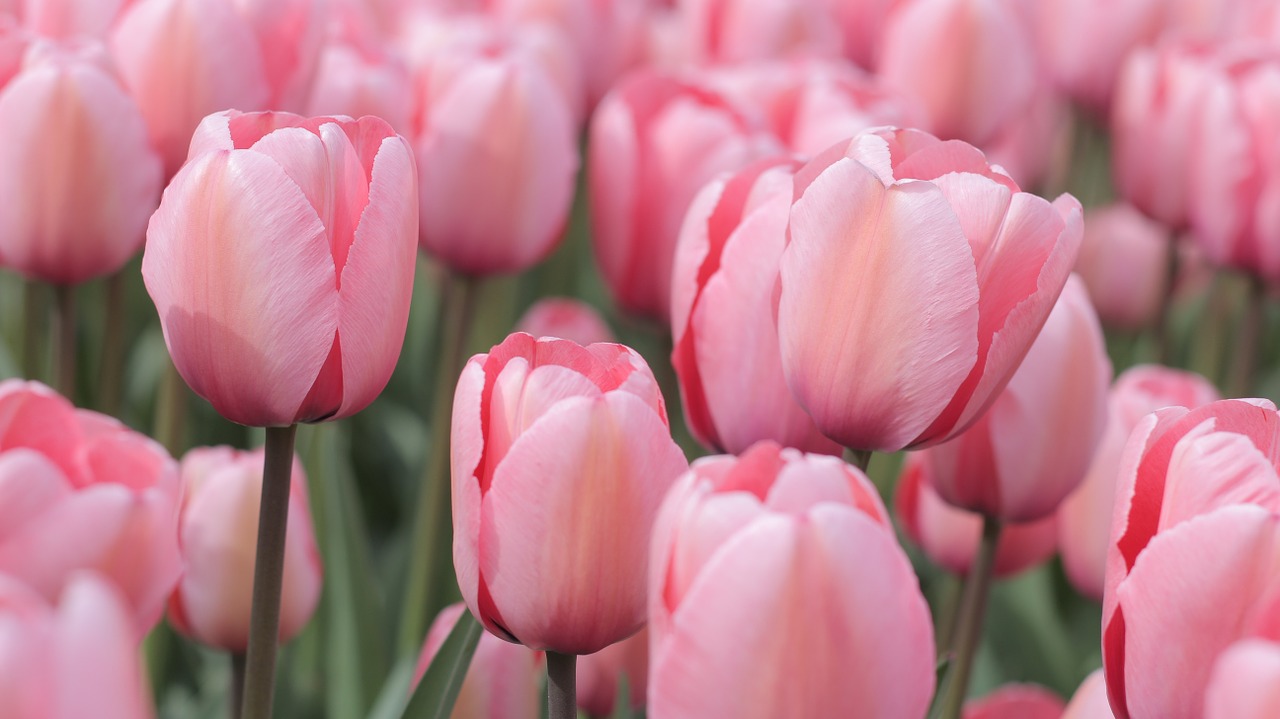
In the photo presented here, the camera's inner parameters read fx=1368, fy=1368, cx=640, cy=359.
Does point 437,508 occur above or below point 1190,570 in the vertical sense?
below

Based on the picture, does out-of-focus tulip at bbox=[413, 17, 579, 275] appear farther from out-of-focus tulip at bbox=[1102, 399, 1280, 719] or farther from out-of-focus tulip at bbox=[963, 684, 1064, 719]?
out-of-focus tulip at bbox=[1102, 399, 1280, 719]

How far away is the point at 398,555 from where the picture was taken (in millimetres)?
1103

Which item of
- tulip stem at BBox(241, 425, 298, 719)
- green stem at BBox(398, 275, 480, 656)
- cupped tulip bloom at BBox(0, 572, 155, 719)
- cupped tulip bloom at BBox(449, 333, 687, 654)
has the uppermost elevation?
cupped tulip bloom at BBox(0, 572, 155, 719)

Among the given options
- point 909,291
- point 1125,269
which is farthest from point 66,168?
point 1125,269

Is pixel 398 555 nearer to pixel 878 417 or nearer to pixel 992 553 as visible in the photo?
pixel 992 553

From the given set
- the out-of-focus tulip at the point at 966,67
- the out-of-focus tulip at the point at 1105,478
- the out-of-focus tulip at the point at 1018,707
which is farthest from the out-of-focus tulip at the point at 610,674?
the out-of-focus tulip at the point at 966,67

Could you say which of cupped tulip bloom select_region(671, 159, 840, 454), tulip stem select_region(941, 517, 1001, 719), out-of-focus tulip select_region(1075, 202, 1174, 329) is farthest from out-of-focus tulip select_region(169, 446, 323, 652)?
out-of-focus tulip select_region(1075, 202, 1174, 329)

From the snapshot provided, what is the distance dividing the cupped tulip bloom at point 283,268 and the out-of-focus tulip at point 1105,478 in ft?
1.70

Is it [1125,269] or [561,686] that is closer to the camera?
[561,686]

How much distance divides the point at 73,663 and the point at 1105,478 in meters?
0.73

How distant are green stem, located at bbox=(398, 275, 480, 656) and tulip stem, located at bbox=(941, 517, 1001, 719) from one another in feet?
1.11

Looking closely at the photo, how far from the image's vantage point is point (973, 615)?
0.71 m

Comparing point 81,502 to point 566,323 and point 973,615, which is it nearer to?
point 973,615

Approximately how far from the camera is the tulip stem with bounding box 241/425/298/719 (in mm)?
511
